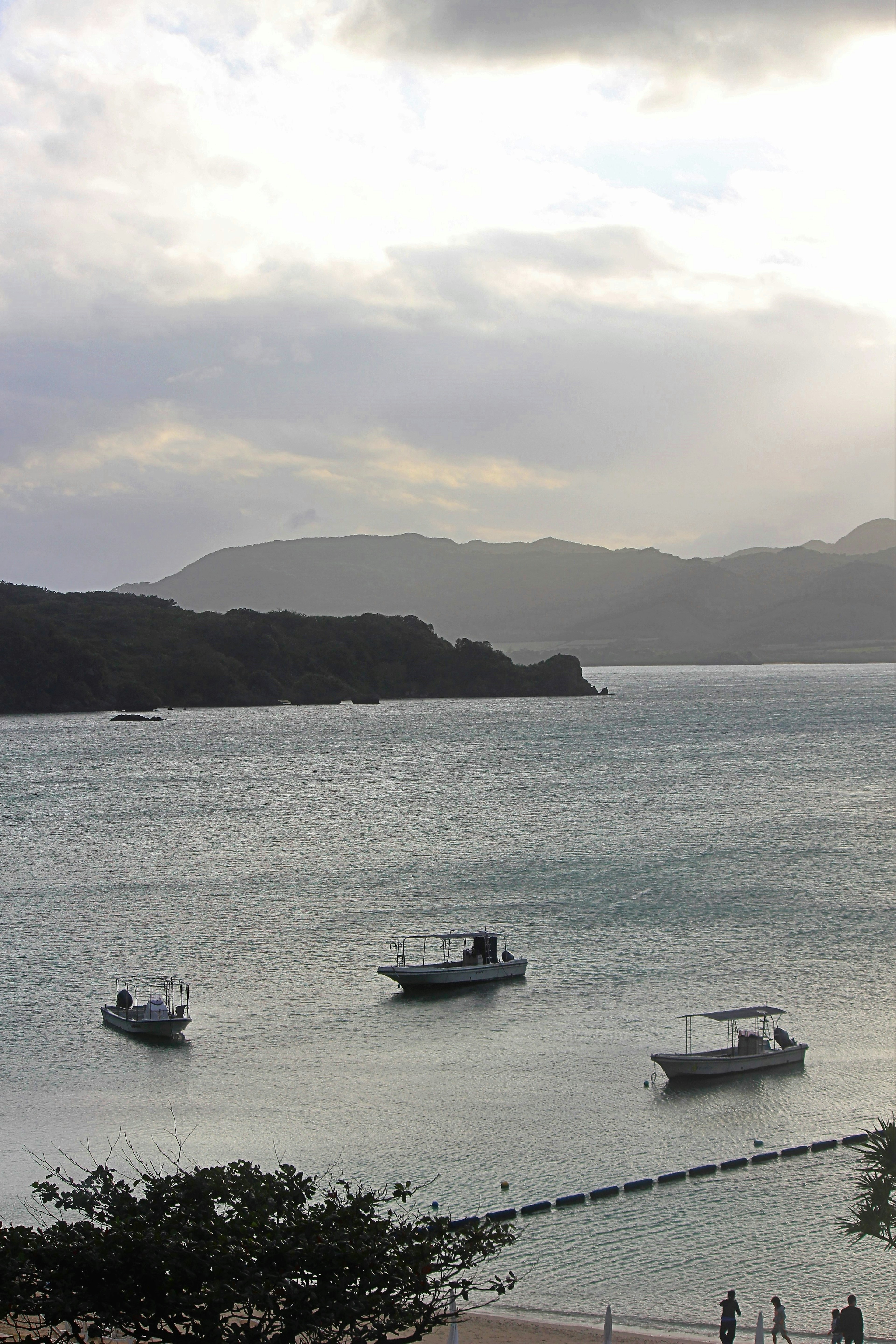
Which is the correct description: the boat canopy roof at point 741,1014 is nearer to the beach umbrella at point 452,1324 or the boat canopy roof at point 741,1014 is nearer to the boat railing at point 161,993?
the boat railing at point 161,993

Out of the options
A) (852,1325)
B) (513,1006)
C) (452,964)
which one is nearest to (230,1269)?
(852,1325)

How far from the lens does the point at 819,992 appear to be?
38.3 m

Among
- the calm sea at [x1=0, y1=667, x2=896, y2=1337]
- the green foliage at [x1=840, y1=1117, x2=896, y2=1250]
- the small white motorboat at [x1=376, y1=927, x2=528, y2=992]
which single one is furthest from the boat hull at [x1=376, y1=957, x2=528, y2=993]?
the green foliage at [x1=840, y1=1117, x2=896, y2=1250]

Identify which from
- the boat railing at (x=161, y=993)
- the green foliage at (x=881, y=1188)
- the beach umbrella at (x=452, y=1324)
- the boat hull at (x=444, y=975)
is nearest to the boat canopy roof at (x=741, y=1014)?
the boat hull at (x=444, y=975)

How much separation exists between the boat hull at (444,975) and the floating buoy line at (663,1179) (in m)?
14.1

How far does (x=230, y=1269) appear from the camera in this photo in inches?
456

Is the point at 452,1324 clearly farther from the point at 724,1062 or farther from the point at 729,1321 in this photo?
the point at 724,1062

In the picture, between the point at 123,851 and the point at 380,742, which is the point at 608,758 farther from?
the point at 123,851

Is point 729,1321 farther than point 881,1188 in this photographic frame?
Yes

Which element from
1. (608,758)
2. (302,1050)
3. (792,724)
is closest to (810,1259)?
(302,1050)

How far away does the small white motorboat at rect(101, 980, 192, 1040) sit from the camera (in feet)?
112

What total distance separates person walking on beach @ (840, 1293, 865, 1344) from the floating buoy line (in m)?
6.26

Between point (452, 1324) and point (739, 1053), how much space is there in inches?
662

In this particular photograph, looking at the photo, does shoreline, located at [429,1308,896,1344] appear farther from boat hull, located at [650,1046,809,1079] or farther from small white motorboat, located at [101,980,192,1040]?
small white motorboat, located at [101,980,192,1040]
